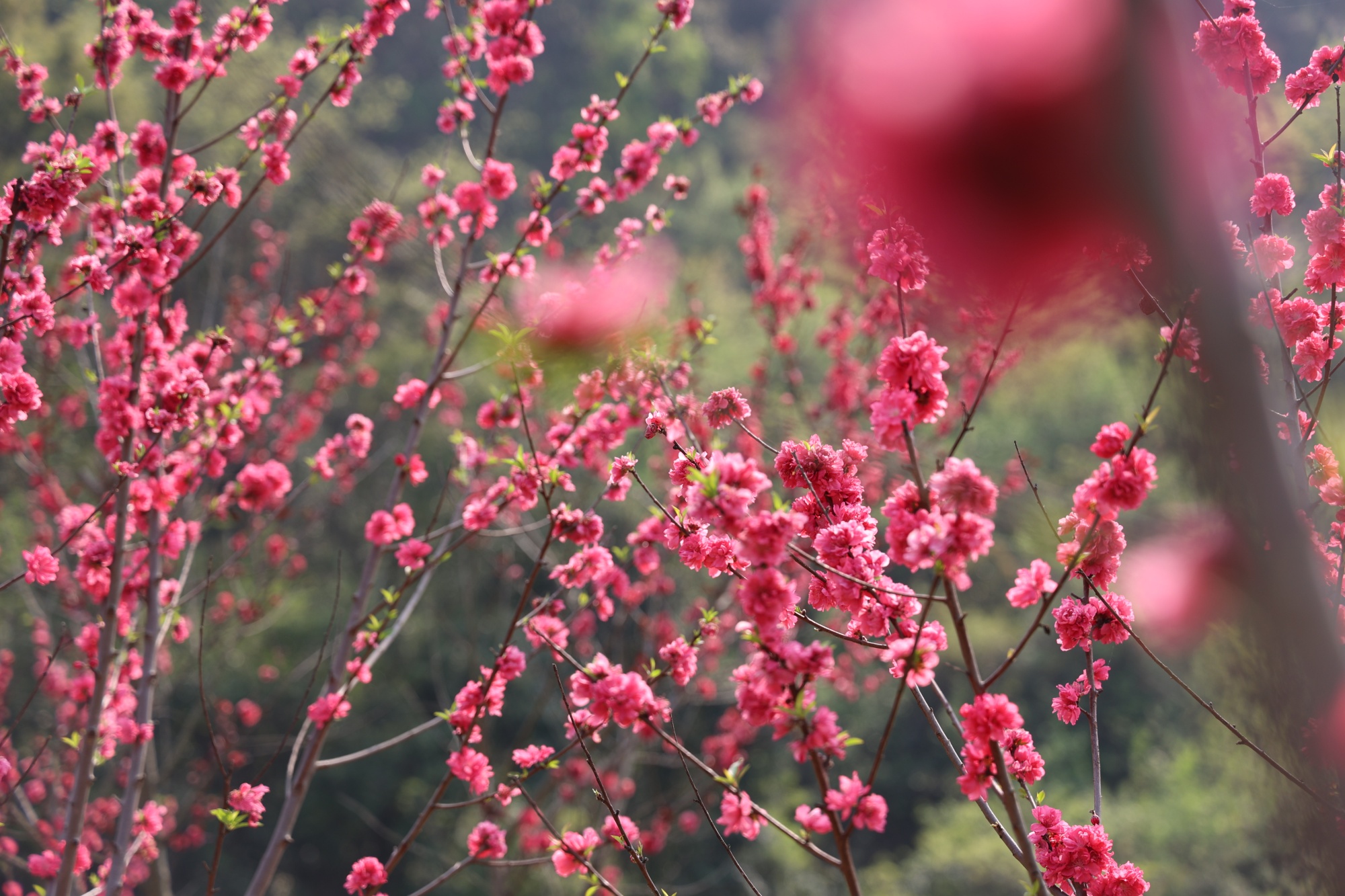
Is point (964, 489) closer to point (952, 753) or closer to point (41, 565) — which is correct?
point (952, 753)

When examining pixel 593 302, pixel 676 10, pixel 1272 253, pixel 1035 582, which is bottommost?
pixel 1035 582

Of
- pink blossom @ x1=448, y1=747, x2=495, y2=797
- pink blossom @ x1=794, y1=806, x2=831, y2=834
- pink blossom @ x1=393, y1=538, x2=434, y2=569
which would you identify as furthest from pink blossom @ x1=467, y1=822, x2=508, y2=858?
pink blossom @ x1=794, y1=806, x2=831, y2=834

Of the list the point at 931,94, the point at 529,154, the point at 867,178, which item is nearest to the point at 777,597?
the point at 867,178

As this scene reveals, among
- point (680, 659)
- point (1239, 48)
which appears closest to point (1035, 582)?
point (680, 659)

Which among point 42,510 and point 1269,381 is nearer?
point 1269,381

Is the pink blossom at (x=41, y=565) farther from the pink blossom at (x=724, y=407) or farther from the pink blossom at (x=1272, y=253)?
the pink blossom at (x=1272, y=253)

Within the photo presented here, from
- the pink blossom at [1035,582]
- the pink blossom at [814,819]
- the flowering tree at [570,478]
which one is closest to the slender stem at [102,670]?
the flowering tree at [570,478]

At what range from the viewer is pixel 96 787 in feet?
32.3

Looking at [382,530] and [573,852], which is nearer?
[573,852]

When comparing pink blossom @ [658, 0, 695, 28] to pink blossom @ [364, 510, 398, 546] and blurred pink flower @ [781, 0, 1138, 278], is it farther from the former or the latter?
pink blossom @ [364, 510, 398, 546]

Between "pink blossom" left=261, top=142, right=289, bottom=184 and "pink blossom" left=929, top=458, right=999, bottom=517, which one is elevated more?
"pink blossom" left=261, top=142, right=289, bottom=184

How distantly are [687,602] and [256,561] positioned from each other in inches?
204

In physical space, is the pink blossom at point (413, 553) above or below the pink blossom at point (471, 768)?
above

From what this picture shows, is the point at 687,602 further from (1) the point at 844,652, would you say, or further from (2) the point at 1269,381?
(2) the point at 1269,381
